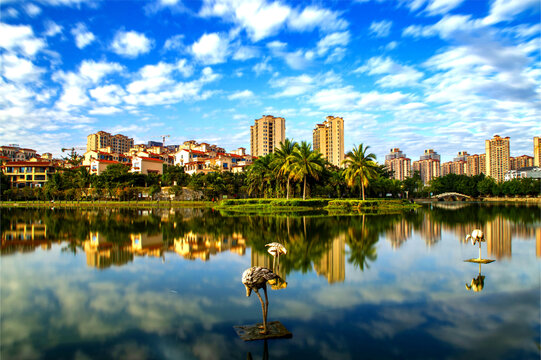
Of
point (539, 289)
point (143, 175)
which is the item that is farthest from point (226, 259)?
point (143, 175)

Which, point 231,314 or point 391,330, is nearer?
point 391,330

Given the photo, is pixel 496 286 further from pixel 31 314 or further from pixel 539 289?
pixel 31 314

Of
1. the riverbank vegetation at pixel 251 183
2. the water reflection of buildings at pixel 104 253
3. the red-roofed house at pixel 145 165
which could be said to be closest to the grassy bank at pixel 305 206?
the riverbank vegetation at pixel 251 183

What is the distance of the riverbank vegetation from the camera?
171 ft

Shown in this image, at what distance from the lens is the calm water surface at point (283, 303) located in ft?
22.0

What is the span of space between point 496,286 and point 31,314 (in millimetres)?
12689

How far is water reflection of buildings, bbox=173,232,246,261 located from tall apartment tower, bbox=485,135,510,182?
671 feet

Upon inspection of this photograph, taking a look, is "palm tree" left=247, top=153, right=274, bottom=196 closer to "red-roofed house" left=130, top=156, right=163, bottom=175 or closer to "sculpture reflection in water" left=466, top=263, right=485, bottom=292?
"red-roofed house" left=130, top=156, right=163, bottom=175

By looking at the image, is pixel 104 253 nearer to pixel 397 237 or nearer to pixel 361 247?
pixel 361 247

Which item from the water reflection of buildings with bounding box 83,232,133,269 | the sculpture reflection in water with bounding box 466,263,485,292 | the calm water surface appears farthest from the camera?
the water reflection of buildings with bounding box 83,232,133,269

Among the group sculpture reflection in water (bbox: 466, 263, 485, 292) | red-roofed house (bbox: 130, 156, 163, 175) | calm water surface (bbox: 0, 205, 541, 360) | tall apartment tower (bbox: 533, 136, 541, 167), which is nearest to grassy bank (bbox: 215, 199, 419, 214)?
calm water surface (bbox: 0, 205, 541, 360)

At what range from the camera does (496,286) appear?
10352 millimetres

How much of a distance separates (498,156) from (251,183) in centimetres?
17828

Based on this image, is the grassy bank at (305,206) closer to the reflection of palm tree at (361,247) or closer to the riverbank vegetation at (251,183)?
the riverbank vegetation at (251,183)
